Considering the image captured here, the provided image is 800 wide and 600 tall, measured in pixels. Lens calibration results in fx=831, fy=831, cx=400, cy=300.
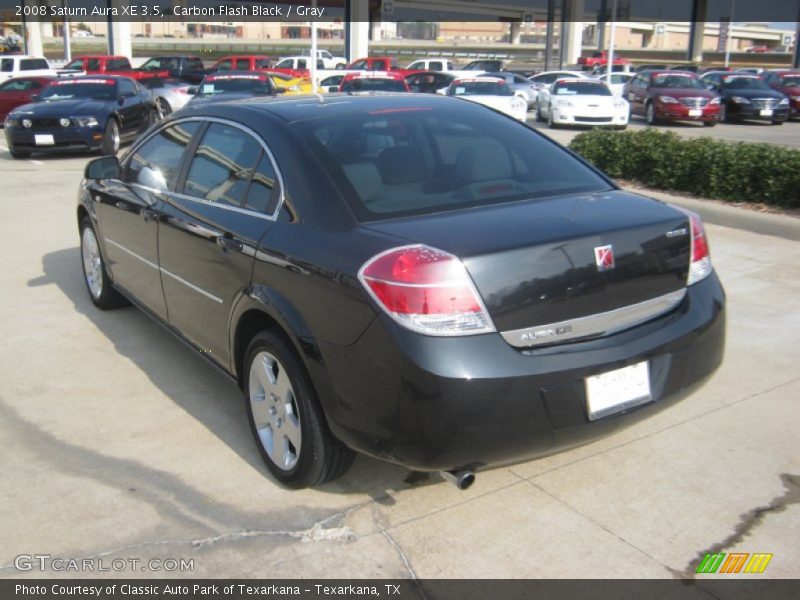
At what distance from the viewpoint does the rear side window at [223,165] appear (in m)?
3.96

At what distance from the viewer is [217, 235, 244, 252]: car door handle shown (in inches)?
149

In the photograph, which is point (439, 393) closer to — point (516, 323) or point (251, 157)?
point (516, 323)

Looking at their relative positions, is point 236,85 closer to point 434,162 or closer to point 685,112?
point 685,112

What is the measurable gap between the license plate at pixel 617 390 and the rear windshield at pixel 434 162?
910 mm

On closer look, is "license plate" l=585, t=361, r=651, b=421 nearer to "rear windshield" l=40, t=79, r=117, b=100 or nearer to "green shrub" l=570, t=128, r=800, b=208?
"green shrub" l=570, t=128, r=800, b=208

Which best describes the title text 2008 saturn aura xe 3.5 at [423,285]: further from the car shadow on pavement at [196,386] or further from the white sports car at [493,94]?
the white sports car at [493,94]

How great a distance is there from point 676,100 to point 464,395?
68.1 ft

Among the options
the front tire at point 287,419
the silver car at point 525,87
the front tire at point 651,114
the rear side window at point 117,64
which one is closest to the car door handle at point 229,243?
the front tire at point 287,419

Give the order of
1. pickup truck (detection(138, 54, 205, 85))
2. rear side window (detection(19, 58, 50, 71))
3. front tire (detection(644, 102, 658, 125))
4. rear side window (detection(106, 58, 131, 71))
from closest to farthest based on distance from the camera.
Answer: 1. front tire (detection(644, 102, 658, 125))
2. rear side window (detection(19, 58, 50, 71))
3. rear side window (detection(106, 58, 131, 71))
4. pickup truck (detection(138, 54, 205, 85))

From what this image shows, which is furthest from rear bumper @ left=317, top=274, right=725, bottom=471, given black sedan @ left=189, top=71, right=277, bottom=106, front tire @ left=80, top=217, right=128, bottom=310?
black sedan @ left=189, top=71, right=277, bottom=106

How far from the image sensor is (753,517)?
3414 mm

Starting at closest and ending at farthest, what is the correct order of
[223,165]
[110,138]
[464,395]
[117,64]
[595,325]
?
[464,395] → [595,325] → [223,165] → [110,138] → [117,64]

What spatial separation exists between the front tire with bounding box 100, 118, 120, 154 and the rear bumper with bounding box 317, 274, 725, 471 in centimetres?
1332

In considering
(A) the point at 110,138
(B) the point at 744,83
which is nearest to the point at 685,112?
(B) the point at 744,83
